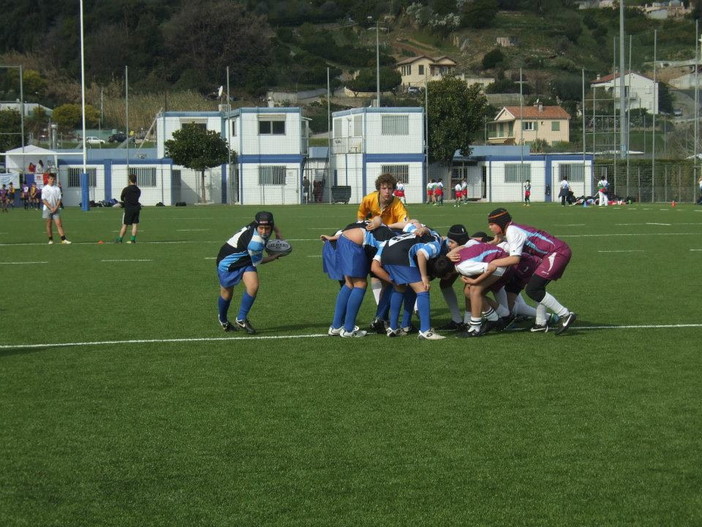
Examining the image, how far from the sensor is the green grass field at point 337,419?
5.89 meters

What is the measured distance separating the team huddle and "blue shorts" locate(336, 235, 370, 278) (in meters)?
0.01

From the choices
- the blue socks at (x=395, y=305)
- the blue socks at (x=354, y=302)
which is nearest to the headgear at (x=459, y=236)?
the blue socks at (x=395, y=305)

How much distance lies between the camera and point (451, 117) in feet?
275

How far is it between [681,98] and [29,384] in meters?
129

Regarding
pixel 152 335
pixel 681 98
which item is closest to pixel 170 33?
pixel 681 98

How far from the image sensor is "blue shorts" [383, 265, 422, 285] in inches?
437

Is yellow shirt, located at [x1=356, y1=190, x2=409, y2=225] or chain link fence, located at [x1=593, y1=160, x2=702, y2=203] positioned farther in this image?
chain link fence, located at [x1=593, y1=160, x2=702, y2=203]

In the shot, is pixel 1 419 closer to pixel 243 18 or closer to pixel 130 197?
pixel 130 197

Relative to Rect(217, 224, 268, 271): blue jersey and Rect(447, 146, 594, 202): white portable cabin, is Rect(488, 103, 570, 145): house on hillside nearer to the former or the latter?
Rect(447, 146, 594, 202): white portable cabin

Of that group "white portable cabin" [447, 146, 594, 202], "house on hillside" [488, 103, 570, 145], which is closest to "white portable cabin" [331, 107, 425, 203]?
"white portable cabin" [447, 146, 594, 202]

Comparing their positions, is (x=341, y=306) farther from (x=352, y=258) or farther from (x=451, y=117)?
(x=451, y=117)

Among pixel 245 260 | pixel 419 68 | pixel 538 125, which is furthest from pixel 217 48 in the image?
pixel 245 260

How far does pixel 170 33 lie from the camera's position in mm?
144750

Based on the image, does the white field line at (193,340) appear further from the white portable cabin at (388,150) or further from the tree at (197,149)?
the white portable cabin at (388,150)
